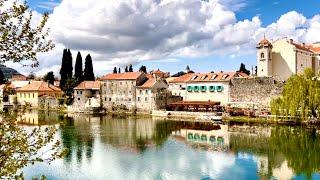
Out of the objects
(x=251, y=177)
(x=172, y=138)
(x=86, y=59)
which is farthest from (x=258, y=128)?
(x=86, y=59)

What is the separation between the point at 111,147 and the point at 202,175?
10171 mm

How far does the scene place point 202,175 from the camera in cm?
1998

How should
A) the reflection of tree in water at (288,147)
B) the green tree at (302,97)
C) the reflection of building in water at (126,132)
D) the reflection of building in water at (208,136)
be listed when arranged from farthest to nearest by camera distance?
the green tree at (302,97)
the reflection of building in water at (126,132)
the reflection of building in water at (208,136)
the reflection of tree in water at (288,147)

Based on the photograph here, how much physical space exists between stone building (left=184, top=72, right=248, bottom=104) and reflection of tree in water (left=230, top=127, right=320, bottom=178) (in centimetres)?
1722

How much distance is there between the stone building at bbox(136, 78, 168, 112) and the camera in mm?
55688

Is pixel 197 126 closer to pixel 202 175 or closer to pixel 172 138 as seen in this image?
pixel 172 138

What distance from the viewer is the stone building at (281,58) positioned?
49.4 m

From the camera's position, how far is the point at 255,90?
5047cm

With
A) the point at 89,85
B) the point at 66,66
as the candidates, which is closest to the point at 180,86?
the point at 89,85

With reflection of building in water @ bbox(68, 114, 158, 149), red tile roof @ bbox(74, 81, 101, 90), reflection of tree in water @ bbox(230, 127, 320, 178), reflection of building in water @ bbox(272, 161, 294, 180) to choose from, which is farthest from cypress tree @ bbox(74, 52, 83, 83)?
reflection of building in water @ bbox(272, 161, 294, 180)

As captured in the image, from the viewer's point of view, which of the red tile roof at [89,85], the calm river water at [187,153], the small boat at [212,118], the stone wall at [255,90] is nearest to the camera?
the calm river water at [187,153]

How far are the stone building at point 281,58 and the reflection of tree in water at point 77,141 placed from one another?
23455 mm

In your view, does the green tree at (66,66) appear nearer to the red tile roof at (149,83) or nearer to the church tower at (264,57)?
the red tile roof at (149,83)

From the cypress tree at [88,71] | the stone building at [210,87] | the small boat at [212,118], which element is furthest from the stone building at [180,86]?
the cypress tree at [88,71]
